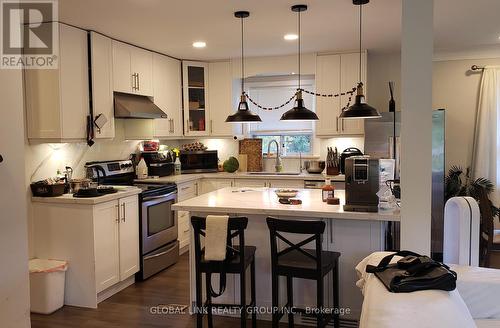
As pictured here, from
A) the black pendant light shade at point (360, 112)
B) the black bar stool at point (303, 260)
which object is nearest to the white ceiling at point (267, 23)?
the black pendant light shade at point (360, 112)

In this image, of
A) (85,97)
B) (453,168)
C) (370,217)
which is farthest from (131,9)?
(453,168)

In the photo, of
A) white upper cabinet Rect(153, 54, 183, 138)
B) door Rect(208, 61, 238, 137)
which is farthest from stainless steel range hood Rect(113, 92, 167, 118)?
door Rect(208, 61, 238, 137)

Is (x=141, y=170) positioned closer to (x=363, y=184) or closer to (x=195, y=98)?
(x=195, y=98)

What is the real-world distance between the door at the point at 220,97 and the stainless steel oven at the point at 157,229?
136cm

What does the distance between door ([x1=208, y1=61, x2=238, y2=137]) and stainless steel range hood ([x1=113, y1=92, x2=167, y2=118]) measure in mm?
982

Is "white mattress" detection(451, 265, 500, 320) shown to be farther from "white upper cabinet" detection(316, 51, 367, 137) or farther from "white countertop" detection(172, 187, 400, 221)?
"white upper cabinet" detection(316, 51, 367, 137)

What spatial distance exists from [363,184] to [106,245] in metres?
2.32

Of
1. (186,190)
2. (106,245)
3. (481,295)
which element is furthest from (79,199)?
(481,295)

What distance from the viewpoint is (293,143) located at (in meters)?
6.21

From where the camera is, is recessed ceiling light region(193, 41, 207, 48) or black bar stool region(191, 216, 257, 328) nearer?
black bar stool region(191, 216, 257, 328)

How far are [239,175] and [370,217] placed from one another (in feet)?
9.22

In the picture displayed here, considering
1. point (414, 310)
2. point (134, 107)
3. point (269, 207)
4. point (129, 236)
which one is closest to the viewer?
point (414, 310)

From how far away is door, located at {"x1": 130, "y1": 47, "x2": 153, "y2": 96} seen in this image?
494 cm

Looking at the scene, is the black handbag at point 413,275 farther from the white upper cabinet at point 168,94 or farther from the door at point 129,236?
the white upper cabinet at point 168,94
